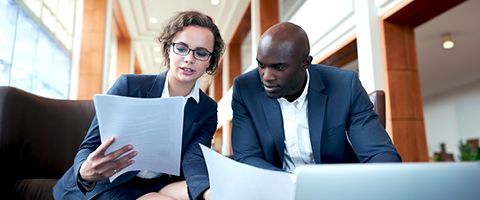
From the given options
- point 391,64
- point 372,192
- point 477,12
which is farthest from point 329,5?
point 372,192

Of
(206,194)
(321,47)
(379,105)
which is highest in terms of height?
(321,47)

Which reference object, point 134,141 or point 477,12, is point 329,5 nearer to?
point 477,12

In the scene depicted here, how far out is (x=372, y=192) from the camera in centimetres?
54

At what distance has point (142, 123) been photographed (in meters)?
0.97

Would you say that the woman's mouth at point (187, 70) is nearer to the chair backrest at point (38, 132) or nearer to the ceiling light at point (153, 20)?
the chair backrest at point (38, 132)

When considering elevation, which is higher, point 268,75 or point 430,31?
point 430,31

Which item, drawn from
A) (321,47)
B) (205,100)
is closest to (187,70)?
(205,100)

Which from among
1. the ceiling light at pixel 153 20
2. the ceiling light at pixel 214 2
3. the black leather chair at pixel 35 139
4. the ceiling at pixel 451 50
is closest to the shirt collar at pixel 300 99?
the black leather chair at pixel 35 139

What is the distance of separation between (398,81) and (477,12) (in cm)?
258

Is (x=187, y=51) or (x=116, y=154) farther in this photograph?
(x=187, y=51)

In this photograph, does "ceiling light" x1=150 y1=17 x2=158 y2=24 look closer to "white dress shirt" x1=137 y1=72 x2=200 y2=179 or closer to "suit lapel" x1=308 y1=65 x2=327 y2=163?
"white dress shirt" x1=137 y1=72 x2=200 y2=179

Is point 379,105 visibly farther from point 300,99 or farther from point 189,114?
point 189,114

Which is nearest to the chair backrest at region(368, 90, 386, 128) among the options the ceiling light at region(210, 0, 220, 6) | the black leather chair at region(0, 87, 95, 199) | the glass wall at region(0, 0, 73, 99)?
the black leather chair at region(0, 87, 95, 199)

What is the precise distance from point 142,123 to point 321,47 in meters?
3.45
